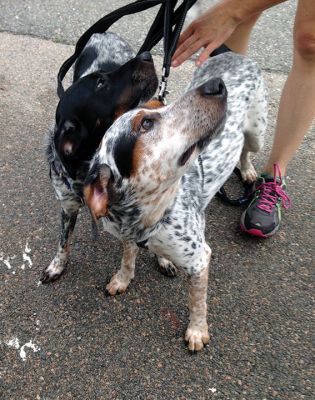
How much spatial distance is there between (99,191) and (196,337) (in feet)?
3.57

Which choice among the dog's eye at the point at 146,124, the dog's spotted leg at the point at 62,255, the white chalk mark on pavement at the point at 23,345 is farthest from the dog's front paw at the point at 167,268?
the dog's eye at the point at 146,124

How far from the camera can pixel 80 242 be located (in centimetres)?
330

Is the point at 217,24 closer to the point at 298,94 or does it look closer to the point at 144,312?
the point at 298,94

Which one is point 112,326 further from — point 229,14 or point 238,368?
point 229,14

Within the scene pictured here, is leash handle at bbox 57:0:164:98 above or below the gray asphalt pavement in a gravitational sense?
above

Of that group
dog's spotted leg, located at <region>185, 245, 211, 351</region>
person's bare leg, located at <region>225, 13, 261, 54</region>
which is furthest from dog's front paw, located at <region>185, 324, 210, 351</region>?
person's bare leg, located at <region>225, 13, 261, 54</region>

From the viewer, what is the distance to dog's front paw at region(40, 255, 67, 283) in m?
3.03

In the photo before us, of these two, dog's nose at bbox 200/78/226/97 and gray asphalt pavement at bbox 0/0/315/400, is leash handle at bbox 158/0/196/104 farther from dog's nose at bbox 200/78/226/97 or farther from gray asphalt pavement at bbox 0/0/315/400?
gray asphalt pavement at bbox 0/0/315/400

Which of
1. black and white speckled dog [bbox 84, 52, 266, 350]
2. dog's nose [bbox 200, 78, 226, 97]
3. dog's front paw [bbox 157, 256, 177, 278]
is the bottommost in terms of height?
dog's front paw [bbox 157, 256, 177, 278]

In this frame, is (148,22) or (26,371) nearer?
(26,371)

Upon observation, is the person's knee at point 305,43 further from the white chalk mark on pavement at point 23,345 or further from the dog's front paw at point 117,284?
the white chalk mark on pavement at point 23,345

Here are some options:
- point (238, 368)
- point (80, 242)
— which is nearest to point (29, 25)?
point (80, 242)

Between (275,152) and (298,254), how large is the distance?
74 cm

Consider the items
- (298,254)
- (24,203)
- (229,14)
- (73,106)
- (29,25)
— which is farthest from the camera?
(29,25)
